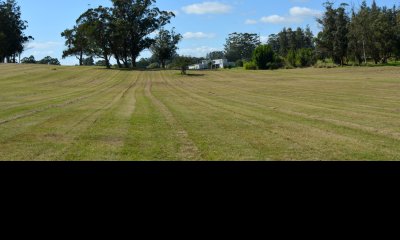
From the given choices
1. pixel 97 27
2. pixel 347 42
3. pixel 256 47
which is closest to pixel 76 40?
pixel 97 27

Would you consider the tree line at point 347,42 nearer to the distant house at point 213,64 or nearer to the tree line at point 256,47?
the tree line at point 256,47

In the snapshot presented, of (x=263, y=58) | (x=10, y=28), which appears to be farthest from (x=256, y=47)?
(x=10, y=28)

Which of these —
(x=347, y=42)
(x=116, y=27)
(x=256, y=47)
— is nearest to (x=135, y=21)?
(x=116, y=27)

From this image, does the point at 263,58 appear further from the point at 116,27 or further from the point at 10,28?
the point at 10,28

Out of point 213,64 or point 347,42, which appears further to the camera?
point 213,64

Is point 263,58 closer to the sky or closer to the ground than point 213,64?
closer to the sky

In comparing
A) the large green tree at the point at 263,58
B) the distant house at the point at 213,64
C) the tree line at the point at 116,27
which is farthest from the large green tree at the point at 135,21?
the distant house at the point at 213,64

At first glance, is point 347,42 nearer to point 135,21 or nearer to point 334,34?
point 334,34

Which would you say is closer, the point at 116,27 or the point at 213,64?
the point at 116,27

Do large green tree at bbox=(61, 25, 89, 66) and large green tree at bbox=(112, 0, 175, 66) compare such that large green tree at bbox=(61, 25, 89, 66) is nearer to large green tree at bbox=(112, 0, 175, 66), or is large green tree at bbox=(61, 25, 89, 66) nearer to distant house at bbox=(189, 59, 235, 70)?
large green tree at bbox=(112, 0, 175, 66)
